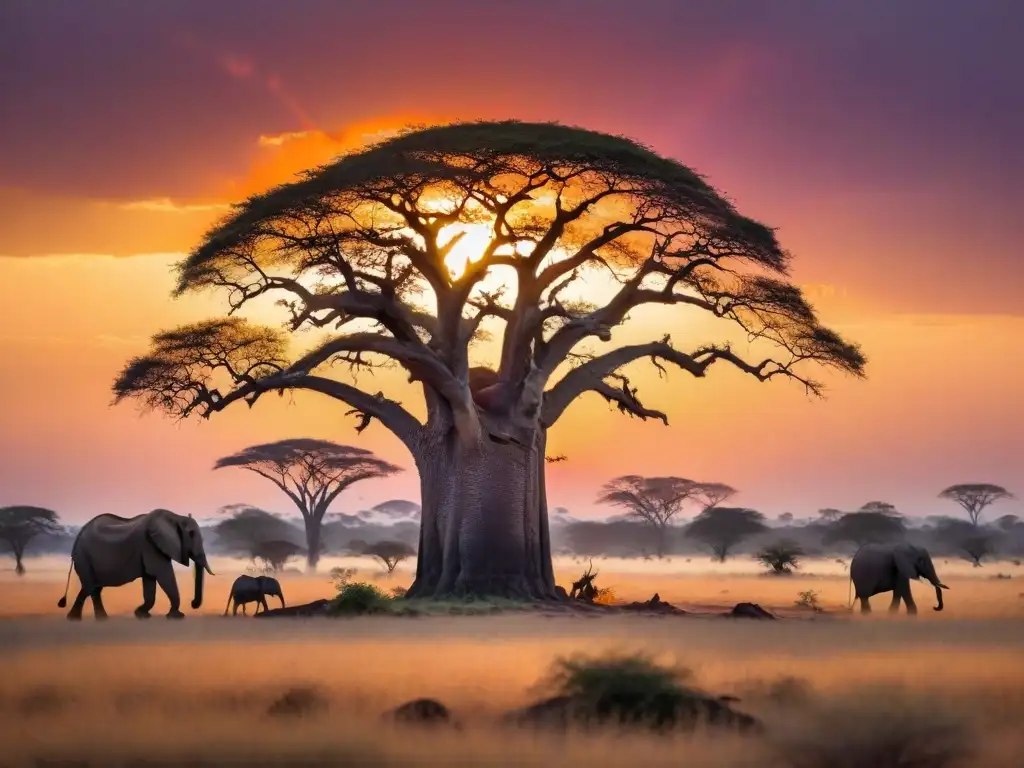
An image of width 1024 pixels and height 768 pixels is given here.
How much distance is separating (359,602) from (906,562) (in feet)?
33.0

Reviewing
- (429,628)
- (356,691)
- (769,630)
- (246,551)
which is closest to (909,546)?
(769,630)

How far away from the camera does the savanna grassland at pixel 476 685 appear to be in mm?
9891

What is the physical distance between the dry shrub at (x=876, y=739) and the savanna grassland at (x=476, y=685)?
19 millimetres

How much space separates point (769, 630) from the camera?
2195cm

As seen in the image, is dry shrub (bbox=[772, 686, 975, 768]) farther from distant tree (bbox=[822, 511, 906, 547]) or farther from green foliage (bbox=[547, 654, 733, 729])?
distant tree (bbox=[822, 511, 906, 547])

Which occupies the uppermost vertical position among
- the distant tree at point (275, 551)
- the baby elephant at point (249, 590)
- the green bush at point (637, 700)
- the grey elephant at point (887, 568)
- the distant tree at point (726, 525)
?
the distant tree at point (726, 525)

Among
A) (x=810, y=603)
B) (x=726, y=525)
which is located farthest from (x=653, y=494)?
(x=810, y=603)

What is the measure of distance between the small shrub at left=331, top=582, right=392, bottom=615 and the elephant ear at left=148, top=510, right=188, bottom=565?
2.75 meters

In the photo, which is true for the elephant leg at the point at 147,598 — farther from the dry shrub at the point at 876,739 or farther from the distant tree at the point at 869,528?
the distant tree at the point at 869,528

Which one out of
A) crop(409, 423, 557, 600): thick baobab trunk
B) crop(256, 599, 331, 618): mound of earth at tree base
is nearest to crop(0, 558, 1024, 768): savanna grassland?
crop(256, 599, 331, 618): mound of earth at tree base

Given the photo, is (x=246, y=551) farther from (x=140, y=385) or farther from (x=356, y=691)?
(x=356, y=691)

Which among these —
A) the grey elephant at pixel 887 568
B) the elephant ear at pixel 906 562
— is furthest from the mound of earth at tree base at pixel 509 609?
the elephant ear at pixel 906 562

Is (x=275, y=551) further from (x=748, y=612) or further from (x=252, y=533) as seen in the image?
(x=748, y=612)

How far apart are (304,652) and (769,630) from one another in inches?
308
